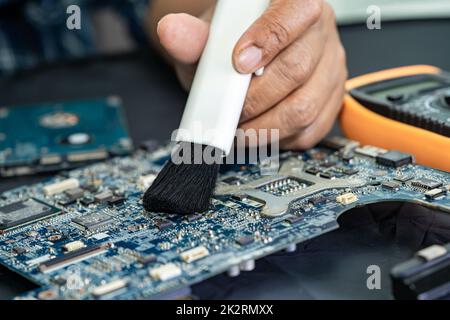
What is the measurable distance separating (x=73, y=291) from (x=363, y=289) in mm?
394

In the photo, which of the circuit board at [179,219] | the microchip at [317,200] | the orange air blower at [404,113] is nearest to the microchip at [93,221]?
the circuit board at [179,219]

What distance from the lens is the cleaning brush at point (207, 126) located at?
1122 millimetres

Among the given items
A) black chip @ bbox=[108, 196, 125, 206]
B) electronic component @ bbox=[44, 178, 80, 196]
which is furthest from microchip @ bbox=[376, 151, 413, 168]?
electronic component @ bbox=[44, 178, 80, 196]

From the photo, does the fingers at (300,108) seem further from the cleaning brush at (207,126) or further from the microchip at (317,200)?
the microchip at (317,200)

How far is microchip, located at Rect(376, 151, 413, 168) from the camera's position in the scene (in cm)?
124

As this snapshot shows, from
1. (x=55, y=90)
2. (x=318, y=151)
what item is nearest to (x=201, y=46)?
(x=318, y=151)

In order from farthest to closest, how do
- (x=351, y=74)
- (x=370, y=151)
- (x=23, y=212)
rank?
(x=351, y=74)
(x=370, y=151)
(x=23, y=212)

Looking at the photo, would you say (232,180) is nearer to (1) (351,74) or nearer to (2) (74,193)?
(2) (74,193)

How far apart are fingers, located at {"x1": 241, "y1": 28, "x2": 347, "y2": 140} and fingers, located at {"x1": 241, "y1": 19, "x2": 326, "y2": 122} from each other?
0.05 ft

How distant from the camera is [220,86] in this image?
121 centimetres

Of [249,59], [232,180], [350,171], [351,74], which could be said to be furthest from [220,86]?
[351,74]

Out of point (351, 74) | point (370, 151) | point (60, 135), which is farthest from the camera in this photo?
point (351, 74)

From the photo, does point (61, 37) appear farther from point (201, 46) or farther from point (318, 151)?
point (318, 151)

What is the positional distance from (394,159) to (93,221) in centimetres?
54
